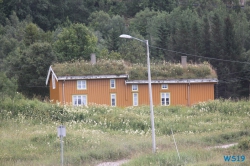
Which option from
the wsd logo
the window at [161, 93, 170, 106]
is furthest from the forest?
the wsd logo

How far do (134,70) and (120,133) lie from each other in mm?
17985

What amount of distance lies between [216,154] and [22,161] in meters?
10.4

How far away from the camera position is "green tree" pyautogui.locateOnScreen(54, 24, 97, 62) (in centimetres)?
8369

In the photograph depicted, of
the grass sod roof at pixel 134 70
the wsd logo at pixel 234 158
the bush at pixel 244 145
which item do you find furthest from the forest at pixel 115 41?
the wsd logo at pixel 234 158

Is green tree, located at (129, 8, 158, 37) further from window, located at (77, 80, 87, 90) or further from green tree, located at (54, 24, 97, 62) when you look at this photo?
window, located at (77, 80, 87, 90)

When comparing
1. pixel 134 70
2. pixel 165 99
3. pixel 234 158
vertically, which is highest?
pixel 134 70

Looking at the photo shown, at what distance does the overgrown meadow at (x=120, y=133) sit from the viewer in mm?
31234

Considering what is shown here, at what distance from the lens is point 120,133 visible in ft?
133

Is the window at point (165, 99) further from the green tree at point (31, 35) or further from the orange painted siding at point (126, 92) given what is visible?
the green tree at point (31, 35)

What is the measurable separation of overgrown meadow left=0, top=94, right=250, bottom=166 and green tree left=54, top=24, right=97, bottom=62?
3502cm

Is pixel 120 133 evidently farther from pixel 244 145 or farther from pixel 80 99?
pixel 80 99

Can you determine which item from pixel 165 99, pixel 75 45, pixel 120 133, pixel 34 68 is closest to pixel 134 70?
pixel 165 99

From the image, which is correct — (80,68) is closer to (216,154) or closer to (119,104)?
(119,104)

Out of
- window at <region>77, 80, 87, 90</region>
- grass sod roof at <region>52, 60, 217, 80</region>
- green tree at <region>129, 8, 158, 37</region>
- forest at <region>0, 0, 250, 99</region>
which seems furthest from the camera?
green tree at <region>129, 8, 158, 37</region>
